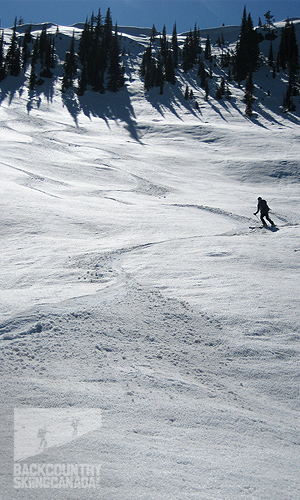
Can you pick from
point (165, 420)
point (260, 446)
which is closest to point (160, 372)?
point (165, 420)

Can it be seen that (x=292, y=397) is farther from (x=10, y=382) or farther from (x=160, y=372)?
(x=10, y=382)

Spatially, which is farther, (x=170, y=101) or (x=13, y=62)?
(x=13, y=62)

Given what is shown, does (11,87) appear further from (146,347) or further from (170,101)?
(146,347)

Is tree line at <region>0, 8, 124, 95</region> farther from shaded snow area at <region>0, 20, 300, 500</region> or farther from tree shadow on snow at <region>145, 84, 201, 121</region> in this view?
shaded snow area at <region>0, 20, 300, 500</region>

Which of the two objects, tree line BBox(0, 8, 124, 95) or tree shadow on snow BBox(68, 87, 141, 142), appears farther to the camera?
tree line BBox(0, 8, 124, 95)

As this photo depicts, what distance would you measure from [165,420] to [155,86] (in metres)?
57.0

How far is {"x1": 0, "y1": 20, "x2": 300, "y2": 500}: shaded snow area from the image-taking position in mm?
3426

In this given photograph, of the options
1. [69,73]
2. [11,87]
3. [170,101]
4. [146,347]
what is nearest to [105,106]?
[170,101]

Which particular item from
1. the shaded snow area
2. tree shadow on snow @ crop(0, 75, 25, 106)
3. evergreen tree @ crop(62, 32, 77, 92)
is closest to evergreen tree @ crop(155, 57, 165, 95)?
evergreen tree @ crop(62, 32, 77, 92)

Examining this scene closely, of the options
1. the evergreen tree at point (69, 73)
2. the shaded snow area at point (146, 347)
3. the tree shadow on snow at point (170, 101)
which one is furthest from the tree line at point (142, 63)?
the shaded snow area at point (146, 347)

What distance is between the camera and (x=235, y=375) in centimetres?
528

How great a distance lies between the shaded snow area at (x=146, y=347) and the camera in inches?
135

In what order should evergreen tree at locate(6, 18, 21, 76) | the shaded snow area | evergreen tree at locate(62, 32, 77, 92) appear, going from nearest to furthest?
the shaded snow area → evergreen tree at locate(62, 32, 77, 92) → evergreen tree at locate(6, 18, 21, 76)

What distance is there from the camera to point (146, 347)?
18.9 ft
